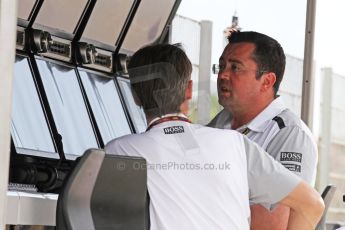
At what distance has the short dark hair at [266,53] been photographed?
337cm

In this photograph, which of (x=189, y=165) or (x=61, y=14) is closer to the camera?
(x=189, y=165)

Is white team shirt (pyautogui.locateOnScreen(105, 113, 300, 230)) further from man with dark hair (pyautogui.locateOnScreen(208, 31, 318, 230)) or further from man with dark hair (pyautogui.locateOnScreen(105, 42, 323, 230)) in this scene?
man with dark hair (pyautogui.locateOnScreen(208, 31, 318, 230))

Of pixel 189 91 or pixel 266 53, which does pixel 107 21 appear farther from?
pixel 189 91

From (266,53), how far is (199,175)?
96 cm

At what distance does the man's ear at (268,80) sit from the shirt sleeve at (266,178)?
72 centimetres

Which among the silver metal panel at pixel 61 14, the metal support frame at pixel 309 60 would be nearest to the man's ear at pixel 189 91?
the metal support frame at pixel 309 60

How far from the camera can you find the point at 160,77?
8.60ft

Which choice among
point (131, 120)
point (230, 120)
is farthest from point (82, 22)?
point (230, 120)

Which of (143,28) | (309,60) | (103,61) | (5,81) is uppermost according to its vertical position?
(143,28)

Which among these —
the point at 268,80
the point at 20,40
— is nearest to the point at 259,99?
the point at 268,80

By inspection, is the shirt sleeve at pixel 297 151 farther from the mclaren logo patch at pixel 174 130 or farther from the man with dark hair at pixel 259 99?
the mclaren logo patch at pixel 174 130

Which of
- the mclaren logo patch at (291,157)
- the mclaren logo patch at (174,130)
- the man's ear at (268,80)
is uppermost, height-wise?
the man's ear at (268,80)

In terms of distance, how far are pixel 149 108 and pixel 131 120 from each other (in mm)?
5268

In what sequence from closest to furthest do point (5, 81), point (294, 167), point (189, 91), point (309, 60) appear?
point (5, 81) → point (189, 91) → point (294, 167) → point (309, 60)
